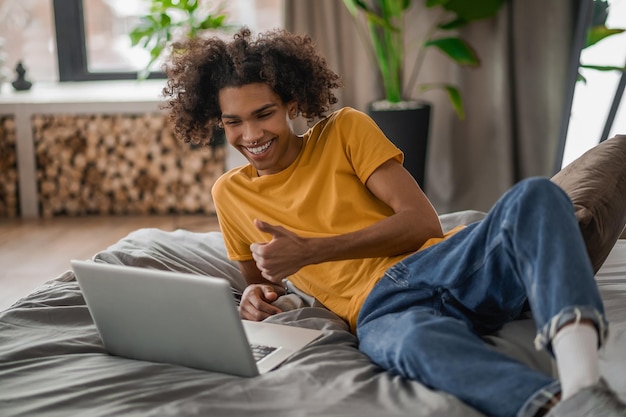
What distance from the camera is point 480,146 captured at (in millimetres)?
4203

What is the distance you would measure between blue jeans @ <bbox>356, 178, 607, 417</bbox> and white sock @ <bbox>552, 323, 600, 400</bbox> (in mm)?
18

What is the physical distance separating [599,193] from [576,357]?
0.63 metres

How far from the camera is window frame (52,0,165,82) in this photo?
15.8 feet

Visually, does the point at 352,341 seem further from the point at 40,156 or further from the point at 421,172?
the point at 40,156

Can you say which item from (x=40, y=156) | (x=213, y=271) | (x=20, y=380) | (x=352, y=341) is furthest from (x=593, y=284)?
(x=40, y=156)

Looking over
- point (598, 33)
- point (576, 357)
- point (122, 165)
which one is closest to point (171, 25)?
point (122, 165)

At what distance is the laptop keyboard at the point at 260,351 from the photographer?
1698 mm

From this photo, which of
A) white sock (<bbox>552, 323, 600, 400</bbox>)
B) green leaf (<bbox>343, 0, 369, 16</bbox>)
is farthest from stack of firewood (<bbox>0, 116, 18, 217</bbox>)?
white sock (<bbox>552, 323, 600, 400</bbox>)

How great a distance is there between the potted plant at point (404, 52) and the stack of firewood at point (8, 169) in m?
1.84

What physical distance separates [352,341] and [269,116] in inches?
20.7

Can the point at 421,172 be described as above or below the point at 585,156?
below

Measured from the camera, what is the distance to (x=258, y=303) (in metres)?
1.95

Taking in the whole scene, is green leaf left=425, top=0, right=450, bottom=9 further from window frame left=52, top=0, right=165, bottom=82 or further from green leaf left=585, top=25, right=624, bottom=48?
window frame left=52, top=0, right=165, bottom=82

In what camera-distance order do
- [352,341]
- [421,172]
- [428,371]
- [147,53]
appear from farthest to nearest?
[147,53] → [421,172] → [352,341] → [428,371]
